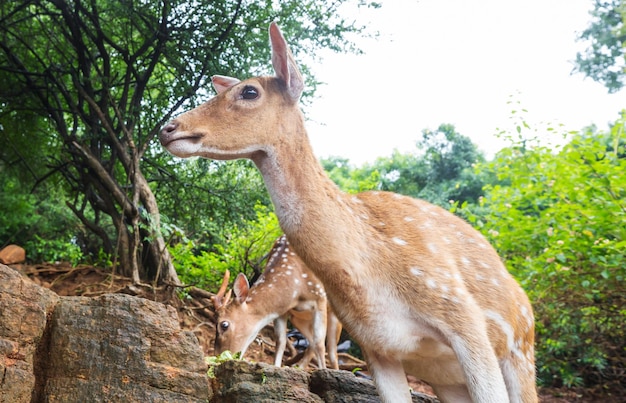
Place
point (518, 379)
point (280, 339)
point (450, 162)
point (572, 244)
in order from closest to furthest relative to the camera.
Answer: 1. point (518, 379)
2. point (572, 244)
3. point (280, 339)
4. point (450, 162)

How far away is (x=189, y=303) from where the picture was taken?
7.63 metres

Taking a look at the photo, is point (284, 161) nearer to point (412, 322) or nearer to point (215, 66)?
point (412, 322)

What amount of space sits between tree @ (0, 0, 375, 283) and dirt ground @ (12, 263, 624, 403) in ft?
0.94

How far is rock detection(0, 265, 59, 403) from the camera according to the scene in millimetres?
2883

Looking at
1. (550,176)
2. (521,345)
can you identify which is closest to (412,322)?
(521,345)

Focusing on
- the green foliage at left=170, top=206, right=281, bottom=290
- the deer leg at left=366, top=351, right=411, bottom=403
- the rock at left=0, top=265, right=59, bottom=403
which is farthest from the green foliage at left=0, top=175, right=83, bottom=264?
the deer leg at left=366, top=351, right=411, bottom=403

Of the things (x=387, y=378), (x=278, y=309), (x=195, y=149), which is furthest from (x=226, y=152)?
(x=278, y=309)

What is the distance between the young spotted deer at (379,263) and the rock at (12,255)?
21.4 feet

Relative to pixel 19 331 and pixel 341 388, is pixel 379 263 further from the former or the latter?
pixel 19 331

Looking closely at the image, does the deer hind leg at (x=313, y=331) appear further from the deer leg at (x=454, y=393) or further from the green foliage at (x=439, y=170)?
the green foliage at (x=439, y=170)

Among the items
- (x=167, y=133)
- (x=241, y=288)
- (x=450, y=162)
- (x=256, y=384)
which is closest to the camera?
(x=167, y=133)

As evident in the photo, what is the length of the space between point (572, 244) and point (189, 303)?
444 cm

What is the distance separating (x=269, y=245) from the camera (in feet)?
29.5

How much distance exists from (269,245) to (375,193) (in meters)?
5.64
